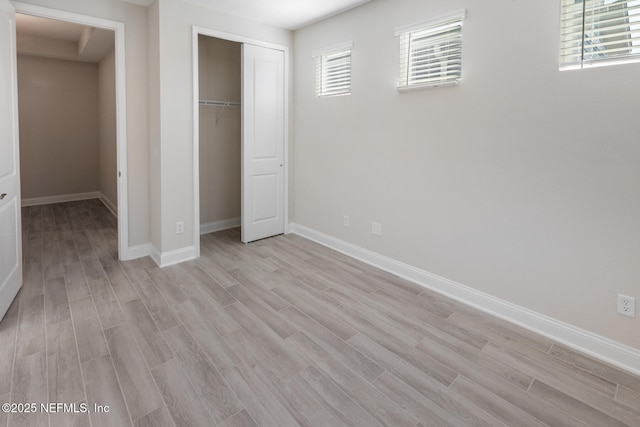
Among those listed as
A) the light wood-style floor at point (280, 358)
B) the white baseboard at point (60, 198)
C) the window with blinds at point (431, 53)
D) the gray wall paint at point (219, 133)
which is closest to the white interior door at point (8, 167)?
the light wood-style floor at point (280, 358)

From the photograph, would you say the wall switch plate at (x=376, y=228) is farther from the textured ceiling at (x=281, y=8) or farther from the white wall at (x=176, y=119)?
the textured ceiling at (x=281, y=8)

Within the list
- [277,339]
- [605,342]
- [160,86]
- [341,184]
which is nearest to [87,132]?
[160,86]

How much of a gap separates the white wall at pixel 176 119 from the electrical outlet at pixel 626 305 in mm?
3659

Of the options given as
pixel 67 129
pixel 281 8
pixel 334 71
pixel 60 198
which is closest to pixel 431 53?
pixel 334 71

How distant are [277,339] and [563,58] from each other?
8.54ft

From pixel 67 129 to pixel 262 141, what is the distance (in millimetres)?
4610

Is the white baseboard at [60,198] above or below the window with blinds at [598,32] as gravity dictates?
below

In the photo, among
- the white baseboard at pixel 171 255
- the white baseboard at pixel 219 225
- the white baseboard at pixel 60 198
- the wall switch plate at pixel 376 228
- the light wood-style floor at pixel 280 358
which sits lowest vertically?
the light wood-style floor at pixel 280 358

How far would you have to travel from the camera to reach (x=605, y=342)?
2191 mm

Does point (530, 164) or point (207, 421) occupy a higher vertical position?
point (530, 164)

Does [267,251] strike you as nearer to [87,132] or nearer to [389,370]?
[389,370]

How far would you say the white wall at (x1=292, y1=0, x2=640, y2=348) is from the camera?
6.93ft

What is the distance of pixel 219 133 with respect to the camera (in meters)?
4.89

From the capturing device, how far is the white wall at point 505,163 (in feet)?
6.93
